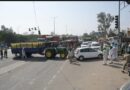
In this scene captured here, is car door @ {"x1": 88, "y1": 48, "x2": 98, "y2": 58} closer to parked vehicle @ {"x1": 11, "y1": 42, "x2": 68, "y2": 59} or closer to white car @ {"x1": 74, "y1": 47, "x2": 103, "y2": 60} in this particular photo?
white car @ {"x1": 74, "y1": 47, "x2": 103, "y2": 60}

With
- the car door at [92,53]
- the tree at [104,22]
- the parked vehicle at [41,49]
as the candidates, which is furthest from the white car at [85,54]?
the tree at [104,22]

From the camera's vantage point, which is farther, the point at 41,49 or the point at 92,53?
the point at 41,49

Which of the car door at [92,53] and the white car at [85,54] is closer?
the white car at [85,54]

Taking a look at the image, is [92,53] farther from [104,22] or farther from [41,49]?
[104,22]

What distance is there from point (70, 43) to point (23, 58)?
13503 millimetres

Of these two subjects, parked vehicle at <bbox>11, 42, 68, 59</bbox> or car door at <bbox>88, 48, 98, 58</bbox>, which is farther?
parked vehicle at <bbox>11, 42, 68, 59</bbox>

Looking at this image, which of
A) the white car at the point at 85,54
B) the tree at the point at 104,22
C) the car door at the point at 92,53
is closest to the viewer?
the white car at the point at 85,54

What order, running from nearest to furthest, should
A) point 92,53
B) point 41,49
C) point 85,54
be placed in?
1. point 85,54
2. point 92,53
3. point 41,49

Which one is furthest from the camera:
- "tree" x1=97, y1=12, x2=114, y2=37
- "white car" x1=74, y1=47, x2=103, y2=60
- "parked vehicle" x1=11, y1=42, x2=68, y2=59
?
"tree" x1=97, y1=12, x2=114, y2=37

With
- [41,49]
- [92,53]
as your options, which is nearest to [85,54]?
[92,53]

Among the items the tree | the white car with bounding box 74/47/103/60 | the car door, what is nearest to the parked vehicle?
the white car with bounding box 74/47/103/60

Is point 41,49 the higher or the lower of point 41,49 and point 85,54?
the higher

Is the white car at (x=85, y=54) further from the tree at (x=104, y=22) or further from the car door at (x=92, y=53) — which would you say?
the tree at (x=104, y=22)

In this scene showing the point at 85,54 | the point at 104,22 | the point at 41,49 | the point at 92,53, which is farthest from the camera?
the point at 104,22
